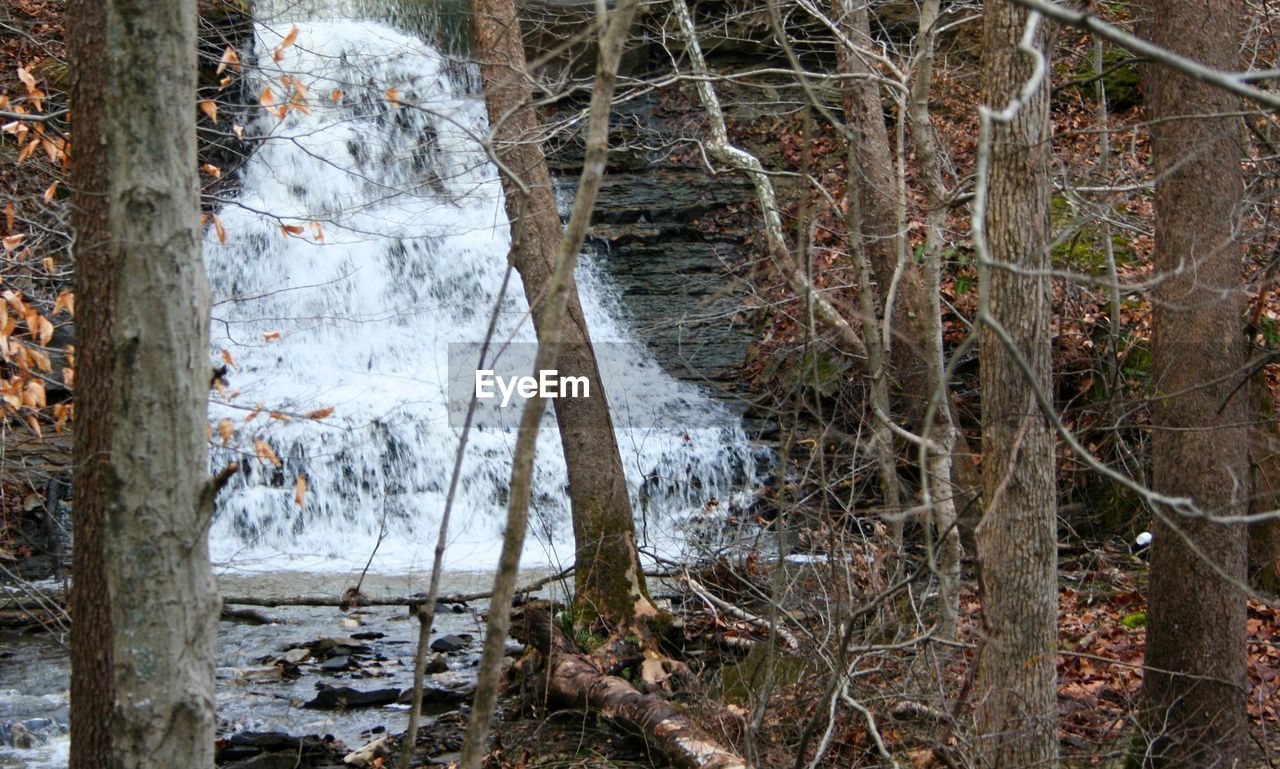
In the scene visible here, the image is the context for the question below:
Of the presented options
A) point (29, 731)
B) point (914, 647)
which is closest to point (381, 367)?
point (29, 731)

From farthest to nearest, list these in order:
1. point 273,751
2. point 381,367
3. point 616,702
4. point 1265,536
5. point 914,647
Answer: point 381,367 → point 1265,536 → point 273,751 → point 616,702 → point 914,647

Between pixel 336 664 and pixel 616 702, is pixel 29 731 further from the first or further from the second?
pixel 616 702

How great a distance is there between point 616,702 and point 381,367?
24.6 feet

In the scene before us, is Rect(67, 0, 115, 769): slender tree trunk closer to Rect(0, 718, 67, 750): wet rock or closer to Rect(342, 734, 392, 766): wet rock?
Rect(342, 734, 392, 766): wet rock

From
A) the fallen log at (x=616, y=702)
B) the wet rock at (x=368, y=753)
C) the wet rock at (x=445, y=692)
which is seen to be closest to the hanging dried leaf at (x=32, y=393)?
the wet rock at (x=368, y=753)

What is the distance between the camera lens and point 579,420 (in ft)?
24.4

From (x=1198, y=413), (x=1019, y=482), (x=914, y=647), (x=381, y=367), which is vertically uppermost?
(x=381, y=367)

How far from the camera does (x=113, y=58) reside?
2654mm

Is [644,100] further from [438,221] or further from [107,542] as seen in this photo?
[107,542]

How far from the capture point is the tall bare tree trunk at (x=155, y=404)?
265 centimetres

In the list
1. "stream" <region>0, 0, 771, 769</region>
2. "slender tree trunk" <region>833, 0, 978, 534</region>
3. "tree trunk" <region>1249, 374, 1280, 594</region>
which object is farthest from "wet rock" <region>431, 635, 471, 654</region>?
"tree trunk" <region>1249, 374, 1280, 594</region>

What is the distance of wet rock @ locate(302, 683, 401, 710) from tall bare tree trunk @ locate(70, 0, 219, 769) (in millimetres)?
4511

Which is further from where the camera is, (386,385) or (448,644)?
(386,385)

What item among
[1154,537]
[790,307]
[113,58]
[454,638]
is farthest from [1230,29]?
[790,307]
